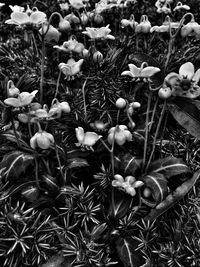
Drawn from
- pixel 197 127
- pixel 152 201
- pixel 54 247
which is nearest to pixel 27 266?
pixel 54 247

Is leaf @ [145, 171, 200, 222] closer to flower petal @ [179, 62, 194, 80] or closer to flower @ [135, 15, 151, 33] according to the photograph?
flower petal @ [179, 62, 194, 80]

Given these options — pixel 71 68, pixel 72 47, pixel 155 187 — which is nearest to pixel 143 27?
pixel 72 47

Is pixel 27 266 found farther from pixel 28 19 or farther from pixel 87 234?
pixel 28 19

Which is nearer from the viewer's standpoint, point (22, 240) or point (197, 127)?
point (22, 240)

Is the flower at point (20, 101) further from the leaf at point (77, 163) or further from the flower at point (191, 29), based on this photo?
the flower at point (191, 29)

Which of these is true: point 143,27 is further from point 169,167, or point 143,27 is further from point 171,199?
point 171,199
